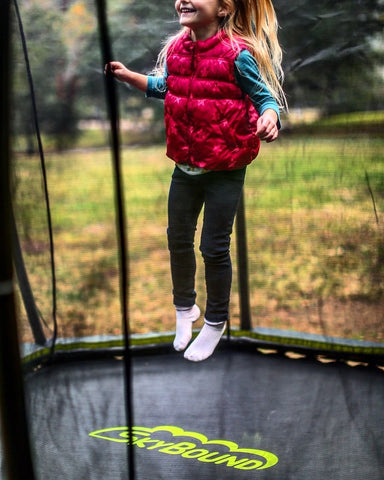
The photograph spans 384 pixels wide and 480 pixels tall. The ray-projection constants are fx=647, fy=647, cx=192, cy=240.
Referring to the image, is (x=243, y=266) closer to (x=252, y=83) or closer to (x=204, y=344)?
(x=204, y=344)

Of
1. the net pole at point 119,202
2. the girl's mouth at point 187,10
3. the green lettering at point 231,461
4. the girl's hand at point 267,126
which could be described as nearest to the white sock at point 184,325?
the net pole at point 119,202

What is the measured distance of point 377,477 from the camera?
1.45 metres

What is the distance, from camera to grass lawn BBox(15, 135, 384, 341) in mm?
1387

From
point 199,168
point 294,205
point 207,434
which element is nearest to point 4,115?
point 199,168

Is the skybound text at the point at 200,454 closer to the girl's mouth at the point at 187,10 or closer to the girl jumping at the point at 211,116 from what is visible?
the girl jumping at the point at 211,116

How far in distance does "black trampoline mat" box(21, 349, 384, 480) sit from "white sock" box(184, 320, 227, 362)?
0.07 ft

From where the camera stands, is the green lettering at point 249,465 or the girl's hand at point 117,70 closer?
the girl's hand at point 117,70

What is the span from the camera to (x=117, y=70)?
133cm

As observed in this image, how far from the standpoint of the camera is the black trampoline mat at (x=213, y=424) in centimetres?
142

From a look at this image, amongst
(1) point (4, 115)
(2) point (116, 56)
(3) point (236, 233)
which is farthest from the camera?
(3) point (236, 233)

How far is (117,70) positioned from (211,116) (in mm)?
221

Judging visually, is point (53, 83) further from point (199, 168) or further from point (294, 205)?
point (294, 205)

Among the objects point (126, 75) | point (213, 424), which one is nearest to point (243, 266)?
point (213, 424)

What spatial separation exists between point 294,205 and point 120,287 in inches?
16.5
